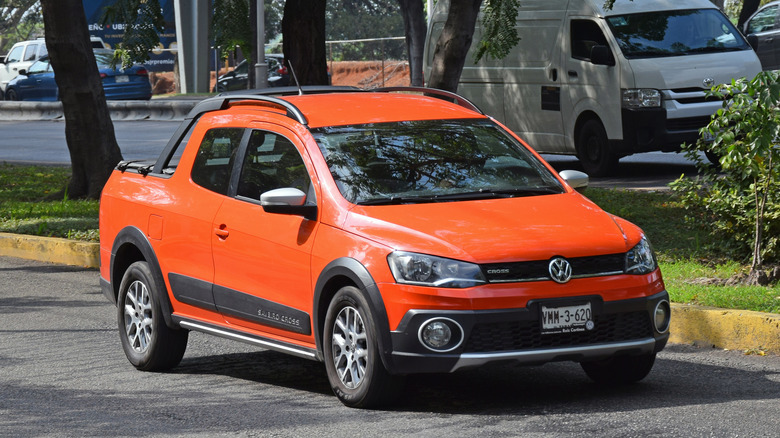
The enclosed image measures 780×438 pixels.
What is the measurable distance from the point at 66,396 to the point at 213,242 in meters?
1.13

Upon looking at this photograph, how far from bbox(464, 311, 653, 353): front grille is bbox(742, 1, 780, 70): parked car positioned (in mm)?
20578

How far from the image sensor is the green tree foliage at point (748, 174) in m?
9.16

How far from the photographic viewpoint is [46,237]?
523 inches

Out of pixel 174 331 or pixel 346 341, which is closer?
pixel 346 341

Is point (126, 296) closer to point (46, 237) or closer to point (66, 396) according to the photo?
point (66, 396)

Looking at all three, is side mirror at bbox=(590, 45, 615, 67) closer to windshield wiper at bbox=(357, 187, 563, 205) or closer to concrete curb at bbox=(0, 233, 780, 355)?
concrete curb at bbox=(0, 233, 780, 355)

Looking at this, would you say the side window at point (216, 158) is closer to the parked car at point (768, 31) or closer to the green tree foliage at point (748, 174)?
the green tree foliage at point (748, 174)

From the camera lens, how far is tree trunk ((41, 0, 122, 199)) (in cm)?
1584

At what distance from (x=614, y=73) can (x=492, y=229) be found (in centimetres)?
1133

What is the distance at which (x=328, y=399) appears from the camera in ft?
22.4

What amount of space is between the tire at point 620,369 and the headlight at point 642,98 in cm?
1035

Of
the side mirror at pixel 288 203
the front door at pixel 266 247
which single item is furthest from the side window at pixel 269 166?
the side mirror at pixel 288 203

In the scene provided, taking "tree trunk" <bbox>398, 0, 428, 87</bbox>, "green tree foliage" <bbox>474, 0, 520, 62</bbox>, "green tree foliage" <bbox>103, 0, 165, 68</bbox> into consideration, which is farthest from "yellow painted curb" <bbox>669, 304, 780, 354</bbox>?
"tree trunk" <bbox>398, 0, 428, 87</bbox>

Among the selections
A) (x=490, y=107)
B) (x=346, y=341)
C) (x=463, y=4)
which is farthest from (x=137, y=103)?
(x=346, y=341)
